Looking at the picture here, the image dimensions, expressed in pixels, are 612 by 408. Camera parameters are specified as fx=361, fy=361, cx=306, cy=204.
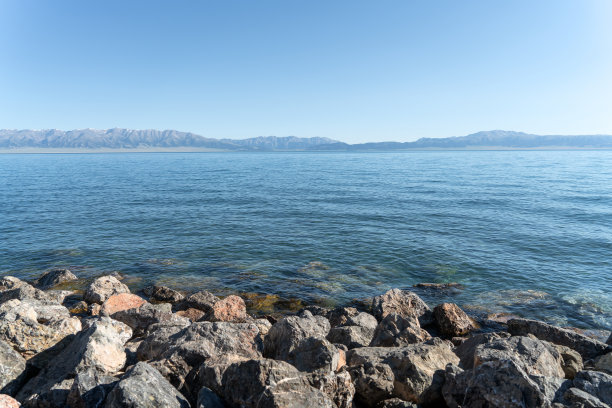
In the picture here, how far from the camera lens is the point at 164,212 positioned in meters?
Answer: 46.2

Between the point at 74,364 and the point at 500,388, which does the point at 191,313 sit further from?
the point at 500,388

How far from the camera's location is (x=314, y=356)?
8.64 meters

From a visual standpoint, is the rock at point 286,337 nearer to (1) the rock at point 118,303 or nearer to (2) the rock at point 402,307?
(2) the rock at point 402,307

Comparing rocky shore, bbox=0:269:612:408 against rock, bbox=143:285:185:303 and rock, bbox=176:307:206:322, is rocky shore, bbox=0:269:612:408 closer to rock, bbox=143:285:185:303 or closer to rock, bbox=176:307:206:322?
rock, bbox=176:307:206:322

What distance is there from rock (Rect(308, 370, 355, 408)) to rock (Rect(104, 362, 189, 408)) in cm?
269

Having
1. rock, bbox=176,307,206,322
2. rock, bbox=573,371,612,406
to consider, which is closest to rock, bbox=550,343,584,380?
rock, bbox=573,371,612,406

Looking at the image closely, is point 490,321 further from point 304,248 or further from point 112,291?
point 112,291

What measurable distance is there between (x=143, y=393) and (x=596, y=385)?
30.3 feet

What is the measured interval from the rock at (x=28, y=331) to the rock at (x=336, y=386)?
936cm

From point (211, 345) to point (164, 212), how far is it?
3980 centimetres

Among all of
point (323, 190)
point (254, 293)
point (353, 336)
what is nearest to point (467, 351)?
point (353, 336)

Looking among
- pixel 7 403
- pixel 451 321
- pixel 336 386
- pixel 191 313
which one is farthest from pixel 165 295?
pixel 336 386

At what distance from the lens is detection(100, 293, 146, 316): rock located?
16.8m

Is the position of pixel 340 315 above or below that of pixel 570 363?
below
